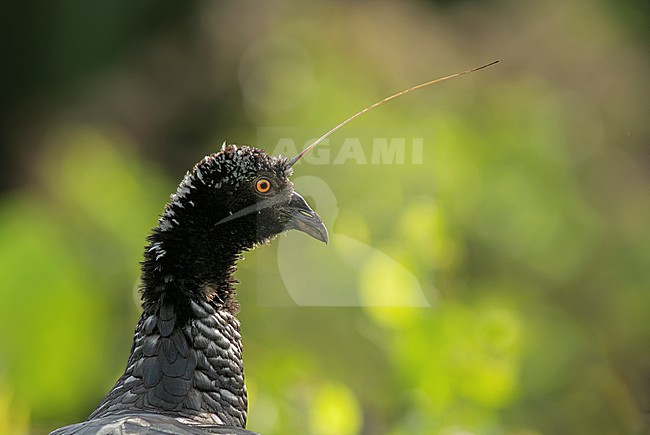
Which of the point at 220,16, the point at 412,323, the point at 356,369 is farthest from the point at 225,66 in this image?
the point at 412,323

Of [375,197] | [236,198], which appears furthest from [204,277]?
[375,197]

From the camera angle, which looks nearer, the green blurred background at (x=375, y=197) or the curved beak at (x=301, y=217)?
the curved beak at (x=301, y=217)

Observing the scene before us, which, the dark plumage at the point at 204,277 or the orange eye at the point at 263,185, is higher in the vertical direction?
the orange eye at the point at 263,185

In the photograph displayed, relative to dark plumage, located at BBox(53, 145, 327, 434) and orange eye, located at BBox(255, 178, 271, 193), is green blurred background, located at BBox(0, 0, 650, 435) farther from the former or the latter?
orange eye, located at BBox(255, 178, 271, 193)

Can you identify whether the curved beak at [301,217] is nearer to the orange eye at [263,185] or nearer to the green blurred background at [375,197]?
the orange eye at [263,185]

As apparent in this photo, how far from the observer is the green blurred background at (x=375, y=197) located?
2.61 meters

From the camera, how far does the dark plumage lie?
156 cm

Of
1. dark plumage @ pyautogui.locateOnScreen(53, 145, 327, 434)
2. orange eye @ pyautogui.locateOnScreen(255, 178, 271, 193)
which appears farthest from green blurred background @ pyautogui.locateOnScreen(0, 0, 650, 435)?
orange eye @ pyautogui.locateOnScreen(255, 178, 271, 193)

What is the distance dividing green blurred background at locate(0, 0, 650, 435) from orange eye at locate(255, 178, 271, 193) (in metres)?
0.84

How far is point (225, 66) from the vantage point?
3.88m

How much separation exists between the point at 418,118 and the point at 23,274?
1501 millimetres

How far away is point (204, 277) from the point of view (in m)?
1.62

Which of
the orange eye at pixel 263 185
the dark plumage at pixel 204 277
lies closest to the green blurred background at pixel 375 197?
the dark plumage at pixel 204 277

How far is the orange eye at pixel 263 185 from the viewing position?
1615 millimetres
